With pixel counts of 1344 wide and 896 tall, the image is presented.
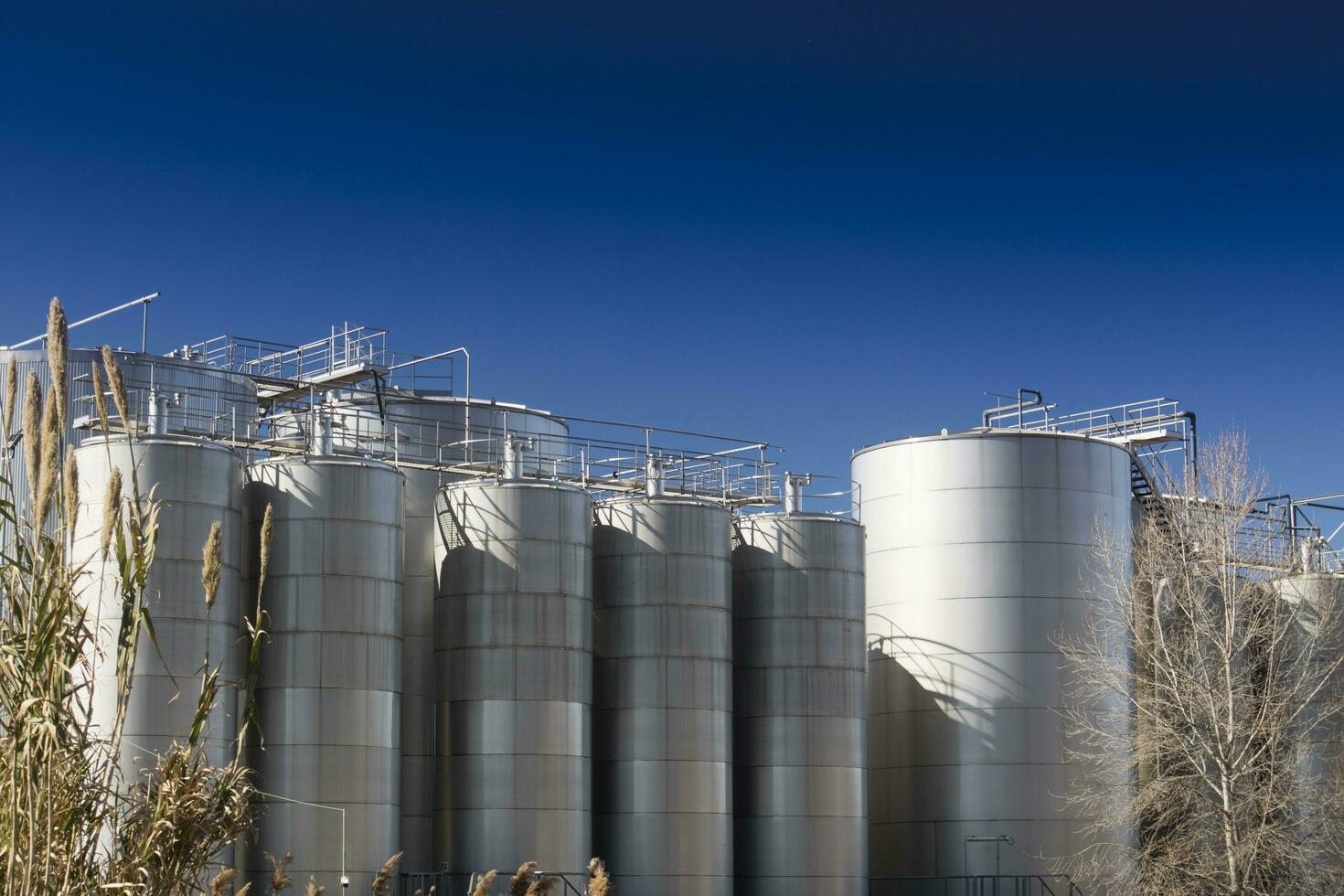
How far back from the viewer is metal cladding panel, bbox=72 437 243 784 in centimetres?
3347

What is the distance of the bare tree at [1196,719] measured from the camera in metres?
42.0

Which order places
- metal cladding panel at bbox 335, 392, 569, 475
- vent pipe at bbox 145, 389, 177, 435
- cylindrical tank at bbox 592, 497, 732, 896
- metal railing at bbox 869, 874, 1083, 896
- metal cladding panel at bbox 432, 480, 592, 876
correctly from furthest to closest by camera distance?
metal cladding panel at bbox 335, 392, 569, 475
metal railing at bbox 869, 874, 1083, 896
cylindrical tank at bbox 592, 497, 732, 896
metal cladding panel at bbox 432, 480, 592, 876
vent pipe at bbox 145, 389, 177, 435

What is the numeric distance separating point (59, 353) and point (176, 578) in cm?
2861

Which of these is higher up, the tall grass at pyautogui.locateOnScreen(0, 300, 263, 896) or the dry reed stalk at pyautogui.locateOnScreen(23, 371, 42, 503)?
the dry reed stalk at pyautogui.locateOnScreen(23, 371, 42, 503)

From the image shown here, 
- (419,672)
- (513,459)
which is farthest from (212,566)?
(419,672)

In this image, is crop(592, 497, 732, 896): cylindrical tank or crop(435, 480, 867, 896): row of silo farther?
crop(592, 497, 732, 896): cylindrical tank

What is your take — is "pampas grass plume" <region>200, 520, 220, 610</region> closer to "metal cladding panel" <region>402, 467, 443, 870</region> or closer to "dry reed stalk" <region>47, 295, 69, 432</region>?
"dry reed stalk" <region>47, 295, 69, 432</region>

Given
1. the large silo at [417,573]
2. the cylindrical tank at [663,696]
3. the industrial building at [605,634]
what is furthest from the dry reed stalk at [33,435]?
the cylindrical tank at [663,696]

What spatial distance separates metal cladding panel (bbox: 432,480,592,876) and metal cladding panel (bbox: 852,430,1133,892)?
434 inches

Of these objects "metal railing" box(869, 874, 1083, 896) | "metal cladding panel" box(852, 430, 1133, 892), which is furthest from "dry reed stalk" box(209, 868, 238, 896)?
"metal cladding panel" box(852, 430, 1133, 892)

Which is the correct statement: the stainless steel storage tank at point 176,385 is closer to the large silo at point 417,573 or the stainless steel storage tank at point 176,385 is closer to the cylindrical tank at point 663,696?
the large silo at point 417,573

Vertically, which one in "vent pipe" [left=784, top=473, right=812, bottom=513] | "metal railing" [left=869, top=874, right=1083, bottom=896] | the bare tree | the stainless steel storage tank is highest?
the stainless steel storage tank

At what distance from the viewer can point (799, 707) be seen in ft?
143

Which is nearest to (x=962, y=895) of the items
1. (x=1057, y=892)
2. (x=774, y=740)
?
(x=1057, y=892)
